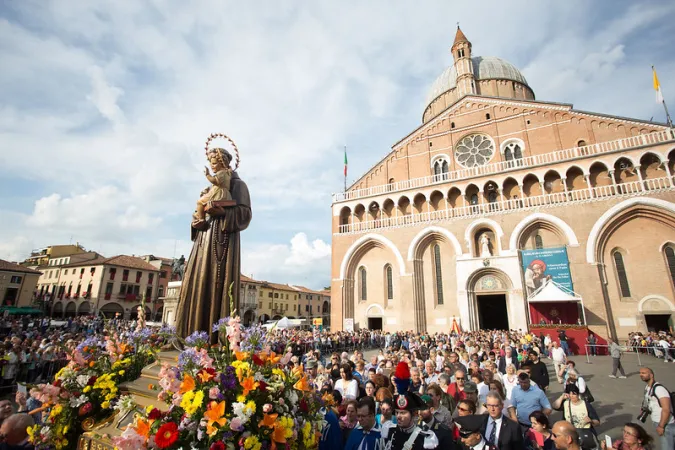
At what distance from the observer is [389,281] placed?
965 inches

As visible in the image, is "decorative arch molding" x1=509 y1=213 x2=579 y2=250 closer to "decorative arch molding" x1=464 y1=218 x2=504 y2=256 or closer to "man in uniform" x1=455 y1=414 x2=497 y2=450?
"decorative arch molding" x1=464 y1=218 x2=504 y2=256

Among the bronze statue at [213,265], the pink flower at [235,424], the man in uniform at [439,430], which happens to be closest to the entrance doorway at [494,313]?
the man in uniform at [439,430]

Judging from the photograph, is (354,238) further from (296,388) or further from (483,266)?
(296,388)

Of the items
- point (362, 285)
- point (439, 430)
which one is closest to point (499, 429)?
point (439, 430)

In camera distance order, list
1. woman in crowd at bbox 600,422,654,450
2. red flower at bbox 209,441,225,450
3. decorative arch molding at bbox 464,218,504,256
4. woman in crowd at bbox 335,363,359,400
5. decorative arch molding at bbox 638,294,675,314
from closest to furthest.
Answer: red flower at bbox 209,441,225,450
woman in crowd at bbox 600,422,654,450
woman in crowd at bbox 335,363,359,400
decorative arch molding at bbox 638,294,675,314
decorative arch molding at bbox 464,218,504,256

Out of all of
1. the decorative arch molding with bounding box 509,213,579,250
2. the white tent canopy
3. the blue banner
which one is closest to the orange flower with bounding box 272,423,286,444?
the white tent canopy

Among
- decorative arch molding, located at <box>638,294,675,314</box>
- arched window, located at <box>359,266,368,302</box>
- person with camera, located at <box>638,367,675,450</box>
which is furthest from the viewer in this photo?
arched window, located at <box>359,266,368,302</box>

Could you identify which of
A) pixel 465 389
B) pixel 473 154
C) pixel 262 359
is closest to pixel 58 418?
pixel 262 359

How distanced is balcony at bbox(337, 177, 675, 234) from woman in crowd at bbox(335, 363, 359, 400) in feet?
61.0

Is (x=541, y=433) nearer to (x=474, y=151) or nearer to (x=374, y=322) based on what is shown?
(x=374, y=322)

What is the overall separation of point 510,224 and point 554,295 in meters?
4.84

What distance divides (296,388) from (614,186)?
2272cm

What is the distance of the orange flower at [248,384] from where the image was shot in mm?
2100

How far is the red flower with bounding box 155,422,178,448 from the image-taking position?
6.15 feet
